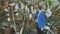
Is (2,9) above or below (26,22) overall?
above

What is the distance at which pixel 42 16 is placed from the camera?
1.19 meters

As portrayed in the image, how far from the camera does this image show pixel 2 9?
1212 mm

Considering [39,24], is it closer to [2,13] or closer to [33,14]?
[33,14]

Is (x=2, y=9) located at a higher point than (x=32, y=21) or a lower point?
higher

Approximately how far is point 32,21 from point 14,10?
0.61ft

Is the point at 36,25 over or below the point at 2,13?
below

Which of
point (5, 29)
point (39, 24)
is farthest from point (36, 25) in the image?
point (5, 29)

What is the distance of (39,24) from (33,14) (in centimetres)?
10

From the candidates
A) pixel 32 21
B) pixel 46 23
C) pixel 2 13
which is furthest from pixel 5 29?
pixel 46 23

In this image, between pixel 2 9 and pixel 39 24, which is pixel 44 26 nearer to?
pixel 39 24

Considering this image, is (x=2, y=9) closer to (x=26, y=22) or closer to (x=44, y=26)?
(x=26, y=22)

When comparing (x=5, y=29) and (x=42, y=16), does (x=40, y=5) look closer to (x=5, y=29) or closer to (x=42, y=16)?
(x=42, y=16)

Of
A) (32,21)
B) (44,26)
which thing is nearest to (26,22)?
(32,21)

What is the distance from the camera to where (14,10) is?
3.95ft
